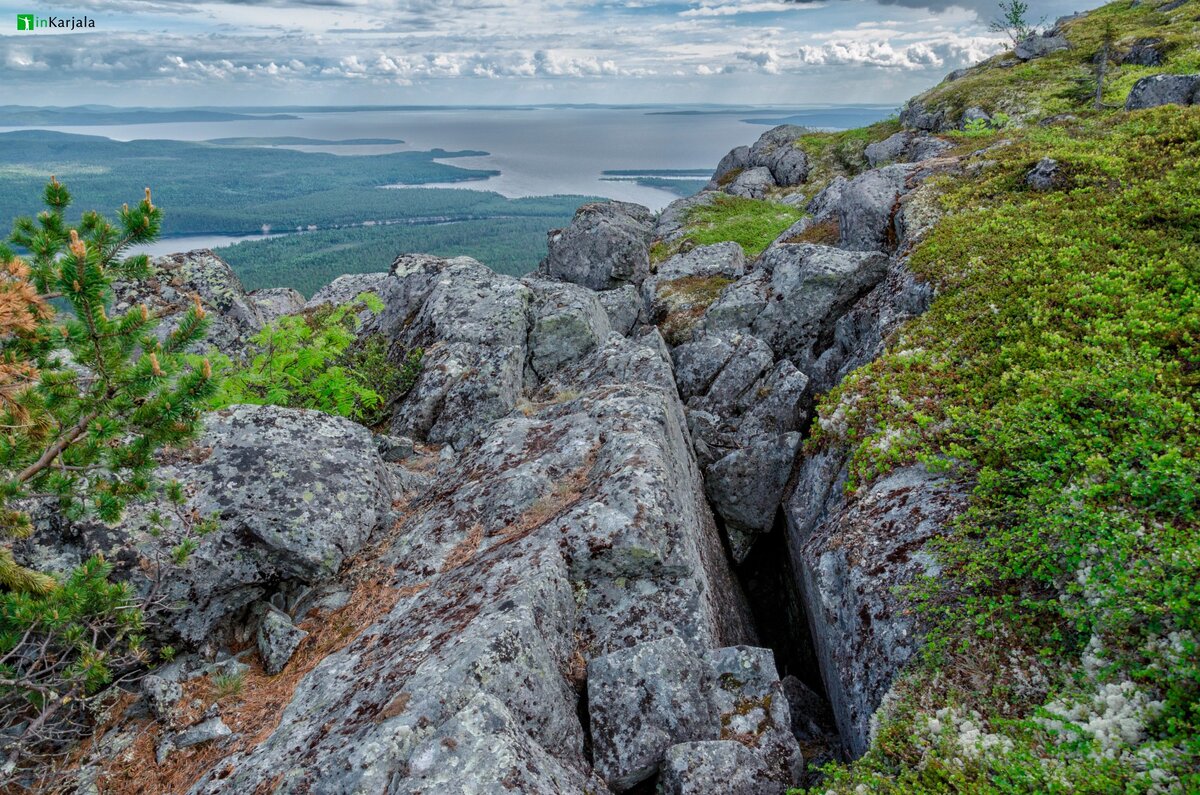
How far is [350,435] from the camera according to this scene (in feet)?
43.7

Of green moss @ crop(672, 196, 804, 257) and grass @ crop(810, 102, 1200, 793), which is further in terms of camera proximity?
green moss @ crop(672, 196, 804, 257)

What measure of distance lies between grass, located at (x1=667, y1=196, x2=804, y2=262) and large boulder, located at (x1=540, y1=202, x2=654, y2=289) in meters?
4.61

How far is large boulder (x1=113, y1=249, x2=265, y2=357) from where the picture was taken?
77.0 feet

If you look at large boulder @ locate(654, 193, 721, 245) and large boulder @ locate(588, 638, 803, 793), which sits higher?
large boulder @ locate(654, 193, 721, 245)

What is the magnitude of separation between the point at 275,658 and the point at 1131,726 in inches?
442

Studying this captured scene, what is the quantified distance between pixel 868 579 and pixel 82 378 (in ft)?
38.9

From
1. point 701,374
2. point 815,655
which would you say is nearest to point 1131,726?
point 815,655

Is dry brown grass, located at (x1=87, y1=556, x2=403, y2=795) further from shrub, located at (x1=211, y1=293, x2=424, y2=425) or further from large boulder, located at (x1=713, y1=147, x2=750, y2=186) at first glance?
large boulder, located at (x1=713, y1=147, x2=750, y2=186)

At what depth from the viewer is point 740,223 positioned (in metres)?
43.2

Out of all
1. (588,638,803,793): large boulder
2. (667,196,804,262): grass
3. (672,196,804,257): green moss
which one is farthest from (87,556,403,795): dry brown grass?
(667,196,804,262): grass

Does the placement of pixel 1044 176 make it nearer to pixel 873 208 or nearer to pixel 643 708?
pixel 873 208

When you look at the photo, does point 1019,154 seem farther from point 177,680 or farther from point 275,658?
point 177,680

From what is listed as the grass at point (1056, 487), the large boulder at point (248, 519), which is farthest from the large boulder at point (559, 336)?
the grass at point (1056, 487)

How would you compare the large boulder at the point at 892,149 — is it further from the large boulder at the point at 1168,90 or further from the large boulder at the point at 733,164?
the large boulder at the point at 1168,90
